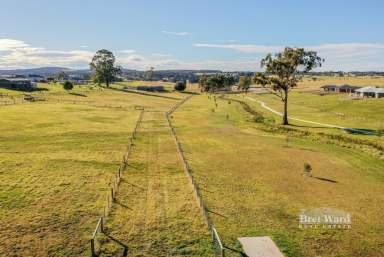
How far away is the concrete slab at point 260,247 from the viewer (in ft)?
59.4

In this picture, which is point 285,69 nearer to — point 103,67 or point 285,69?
point 285,69

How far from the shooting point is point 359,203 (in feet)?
83.4

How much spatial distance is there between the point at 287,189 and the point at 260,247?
10.7 m

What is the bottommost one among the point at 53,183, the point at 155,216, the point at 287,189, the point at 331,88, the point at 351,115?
the point at 287,189

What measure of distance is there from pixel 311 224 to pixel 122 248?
12237 millimetres

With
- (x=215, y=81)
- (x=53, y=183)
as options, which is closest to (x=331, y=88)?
(x=215, y=81)

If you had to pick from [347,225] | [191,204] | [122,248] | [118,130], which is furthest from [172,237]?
[118,130]

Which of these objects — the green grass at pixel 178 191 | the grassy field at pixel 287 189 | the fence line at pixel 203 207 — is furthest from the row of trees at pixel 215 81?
the fence line at pixel 203 207

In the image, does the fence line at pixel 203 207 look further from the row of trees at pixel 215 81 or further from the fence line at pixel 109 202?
the row of trees at pixel 215 81

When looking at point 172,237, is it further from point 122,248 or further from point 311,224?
point 311,224

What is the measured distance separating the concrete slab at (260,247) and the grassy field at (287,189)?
19.6 inches

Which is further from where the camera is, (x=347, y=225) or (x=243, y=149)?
(x=243, y=149)

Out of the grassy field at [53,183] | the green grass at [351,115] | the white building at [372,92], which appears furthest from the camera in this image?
the white building at [372,92]

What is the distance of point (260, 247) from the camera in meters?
18.8
